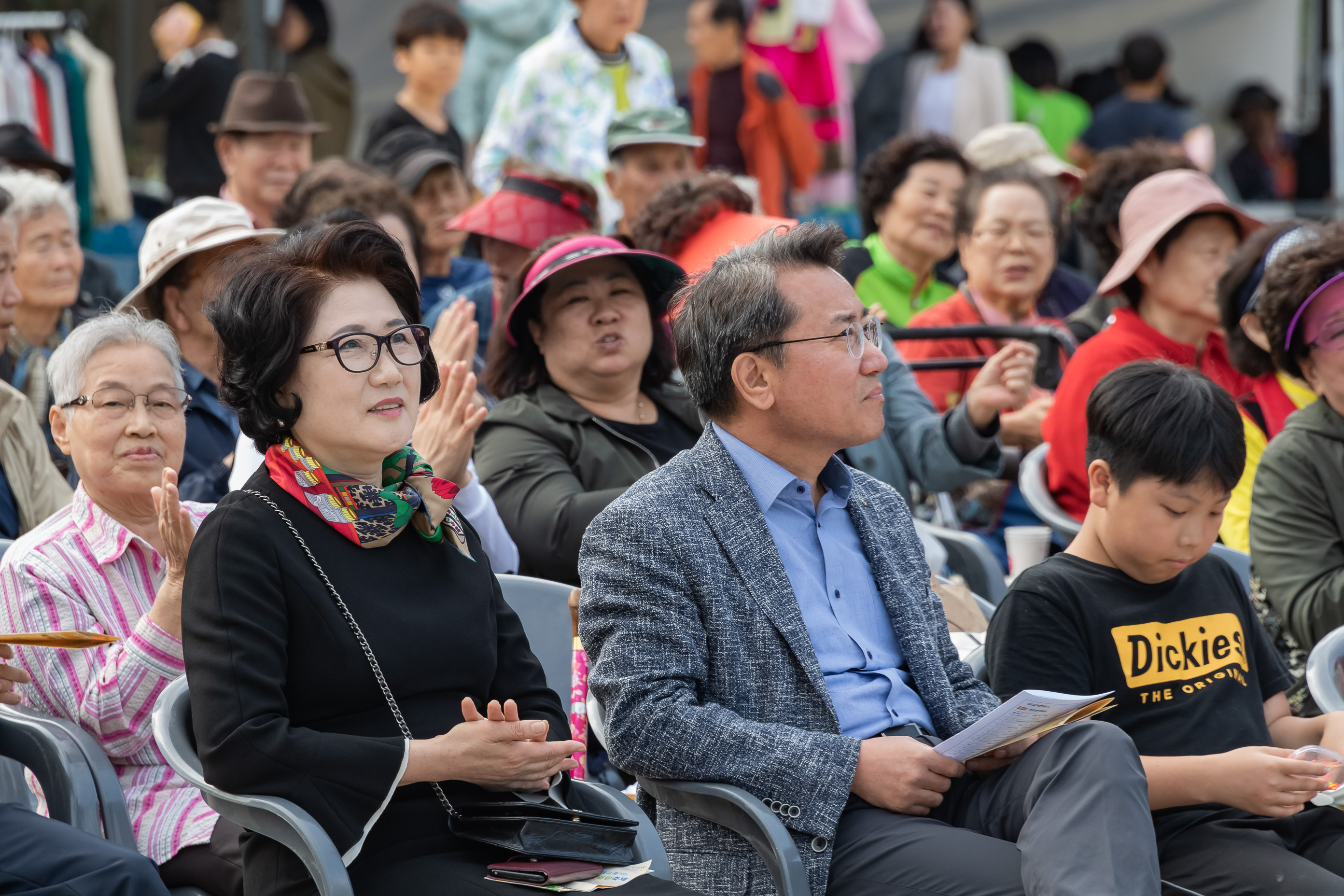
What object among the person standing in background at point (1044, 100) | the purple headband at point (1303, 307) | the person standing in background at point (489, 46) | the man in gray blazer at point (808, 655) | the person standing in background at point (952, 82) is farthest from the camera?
the person standing in background at point (1044, 100)

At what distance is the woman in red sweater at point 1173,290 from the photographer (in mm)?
4340

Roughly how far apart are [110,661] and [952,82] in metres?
7.54

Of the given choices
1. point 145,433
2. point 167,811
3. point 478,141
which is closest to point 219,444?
point 145,433

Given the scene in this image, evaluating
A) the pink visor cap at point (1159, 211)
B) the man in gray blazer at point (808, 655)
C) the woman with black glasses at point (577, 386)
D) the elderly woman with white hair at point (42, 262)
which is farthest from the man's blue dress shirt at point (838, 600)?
the elderly woman with white hair at point (42, 262)

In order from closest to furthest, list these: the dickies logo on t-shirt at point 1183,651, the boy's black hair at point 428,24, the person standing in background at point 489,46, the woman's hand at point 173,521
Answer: the woman's hand at point 173,521 → the dickies logo on t-shirt at point 1183,651 → the boy's black hair at point 428,24 → the person standing in background at point 489,46

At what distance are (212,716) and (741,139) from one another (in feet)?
22.0

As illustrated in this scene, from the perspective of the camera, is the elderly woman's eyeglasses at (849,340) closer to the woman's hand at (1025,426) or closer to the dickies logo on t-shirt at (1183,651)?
the dickies logo on t-shirt at (1183,651)

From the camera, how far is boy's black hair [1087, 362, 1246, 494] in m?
2.76

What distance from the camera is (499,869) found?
7.34 feet

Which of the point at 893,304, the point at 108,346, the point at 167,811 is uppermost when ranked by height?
the point at 108,346

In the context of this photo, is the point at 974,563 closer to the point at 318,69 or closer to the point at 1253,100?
the point at 318,69

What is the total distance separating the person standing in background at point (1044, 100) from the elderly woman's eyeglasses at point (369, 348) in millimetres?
8077

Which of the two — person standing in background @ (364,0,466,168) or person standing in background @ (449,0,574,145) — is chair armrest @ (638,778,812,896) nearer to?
person standing in background @ (364,0,466,168)

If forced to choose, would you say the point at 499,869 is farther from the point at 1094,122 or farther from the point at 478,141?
the point at 1094,122
